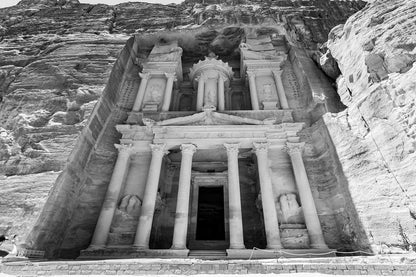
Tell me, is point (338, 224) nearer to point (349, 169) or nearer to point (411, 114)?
point (349, 169)

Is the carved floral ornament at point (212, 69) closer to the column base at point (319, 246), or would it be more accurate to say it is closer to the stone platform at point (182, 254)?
the stone platform at point (182, 254)

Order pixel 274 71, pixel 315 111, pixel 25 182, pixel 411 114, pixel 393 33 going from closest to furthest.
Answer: pixel 411 114 < pixel 25 182 < pixel 393 33 < pixel 315 111 < pixel 274 71

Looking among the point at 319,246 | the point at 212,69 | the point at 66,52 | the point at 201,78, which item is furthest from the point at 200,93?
the point at 319,246

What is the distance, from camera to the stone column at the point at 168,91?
14.8 m

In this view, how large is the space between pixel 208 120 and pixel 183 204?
440cm

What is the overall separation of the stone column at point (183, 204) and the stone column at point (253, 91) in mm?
4574

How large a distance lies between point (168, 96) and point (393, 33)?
10646 mm

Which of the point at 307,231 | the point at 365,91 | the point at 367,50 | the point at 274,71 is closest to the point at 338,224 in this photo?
the point at 307,231

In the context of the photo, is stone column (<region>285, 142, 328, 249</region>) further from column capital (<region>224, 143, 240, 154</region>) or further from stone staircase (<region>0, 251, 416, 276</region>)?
stone staircase (<region>0, 251, 416, 276</region>)

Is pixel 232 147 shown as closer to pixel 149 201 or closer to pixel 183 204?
pixel 183 204

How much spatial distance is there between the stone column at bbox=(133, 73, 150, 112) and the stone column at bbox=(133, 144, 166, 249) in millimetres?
3558

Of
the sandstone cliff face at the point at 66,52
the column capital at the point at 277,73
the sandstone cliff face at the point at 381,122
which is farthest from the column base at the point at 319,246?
the column capital at the point at 277,73

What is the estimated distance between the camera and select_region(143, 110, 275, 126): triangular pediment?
1291cm

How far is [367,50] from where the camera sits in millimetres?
11258
